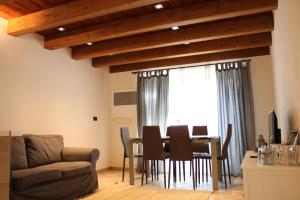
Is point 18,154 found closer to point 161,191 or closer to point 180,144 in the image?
point 161,191

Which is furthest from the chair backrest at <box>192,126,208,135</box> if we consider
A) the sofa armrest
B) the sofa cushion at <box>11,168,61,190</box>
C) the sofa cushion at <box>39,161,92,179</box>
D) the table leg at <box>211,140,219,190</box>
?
the sofa cushion at <box>11,168,61,190</box>

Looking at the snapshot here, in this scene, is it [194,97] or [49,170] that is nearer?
[49,170]

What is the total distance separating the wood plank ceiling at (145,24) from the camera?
10.9 feet

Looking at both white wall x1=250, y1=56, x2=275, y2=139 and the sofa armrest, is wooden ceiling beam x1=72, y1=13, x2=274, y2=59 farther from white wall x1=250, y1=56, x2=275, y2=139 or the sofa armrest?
the sofa armrest

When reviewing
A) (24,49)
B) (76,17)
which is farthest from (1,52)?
(76,17)

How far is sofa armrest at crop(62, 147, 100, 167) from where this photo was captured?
4068 mm

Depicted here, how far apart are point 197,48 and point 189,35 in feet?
2.50

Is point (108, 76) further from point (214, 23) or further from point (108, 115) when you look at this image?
point (214, 23)

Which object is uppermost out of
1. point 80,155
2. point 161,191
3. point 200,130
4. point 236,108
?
point 236,108

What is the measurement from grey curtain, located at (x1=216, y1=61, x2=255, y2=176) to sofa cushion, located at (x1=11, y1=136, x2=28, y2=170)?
12.2ft

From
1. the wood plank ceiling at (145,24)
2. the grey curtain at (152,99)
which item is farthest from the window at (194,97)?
the wood plank ceiling at (145,24)

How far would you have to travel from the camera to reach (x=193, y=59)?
572cm

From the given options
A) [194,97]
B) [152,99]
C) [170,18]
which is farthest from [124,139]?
[170,18]

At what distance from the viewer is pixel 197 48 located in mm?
4984
